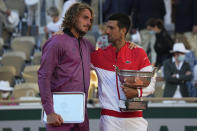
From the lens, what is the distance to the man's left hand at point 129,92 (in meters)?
7.01

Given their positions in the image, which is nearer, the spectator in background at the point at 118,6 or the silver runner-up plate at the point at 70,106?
the silver runner-up plate at the point at 70,106

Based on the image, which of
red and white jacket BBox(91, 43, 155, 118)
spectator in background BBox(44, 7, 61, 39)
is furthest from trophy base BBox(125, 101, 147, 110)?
spectator in background BBox(44, 7, 61, 39)

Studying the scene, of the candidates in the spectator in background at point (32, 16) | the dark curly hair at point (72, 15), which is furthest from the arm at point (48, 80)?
the spectator in background at point (32, 16)

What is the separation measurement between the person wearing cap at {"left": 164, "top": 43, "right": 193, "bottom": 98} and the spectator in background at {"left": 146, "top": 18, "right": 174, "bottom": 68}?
1378 mm

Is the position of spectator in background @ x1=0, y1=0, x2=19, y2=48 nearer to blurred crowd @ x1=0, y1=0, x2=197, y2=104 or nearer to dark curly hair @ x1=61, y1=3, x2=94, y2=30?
blurred crowd @ x1=0, y1=0, x2=197, y2=104

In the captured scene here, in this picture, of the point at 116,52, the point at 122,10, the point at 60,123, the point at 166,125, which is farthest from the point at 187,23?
the point at 60,123

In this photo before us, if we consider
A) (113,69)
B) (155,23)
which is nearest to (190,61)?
(155,23)

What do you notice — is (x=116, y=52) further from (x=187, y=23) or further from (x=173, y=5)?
(x=173, y=5)

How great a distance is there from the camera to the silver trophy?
6918mm

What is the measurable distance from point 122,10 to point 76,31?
7196 mm

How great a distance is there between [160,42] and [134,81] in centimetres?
597

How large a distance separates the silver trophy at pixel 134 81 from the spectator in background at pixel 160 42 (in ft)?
18.4

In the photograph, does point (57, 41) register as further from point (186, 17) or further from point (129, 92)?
point (186, 17)

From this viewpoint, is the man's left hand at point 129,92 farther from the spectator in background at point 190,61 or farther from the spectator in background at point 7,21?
the spectator in background at point 7,21
